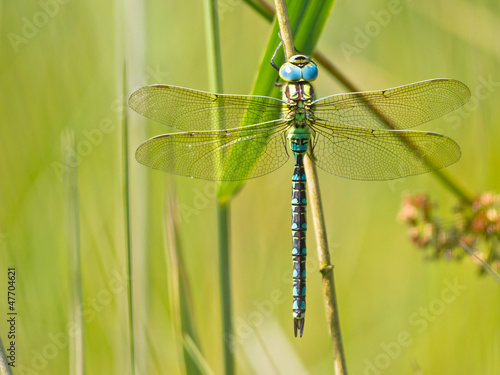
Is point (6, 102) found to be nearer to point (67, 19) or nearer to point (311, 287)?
point (67, 19)

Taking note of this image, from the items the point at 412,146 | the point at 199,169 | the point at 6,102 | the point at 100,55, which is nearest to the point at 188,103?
the point at 199,169

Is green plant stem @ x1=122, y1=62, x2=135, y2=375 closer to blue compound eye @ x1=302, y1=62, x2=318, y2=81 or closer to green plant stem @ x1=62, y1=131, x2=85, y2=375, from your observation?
green plant stem @ x1=62, y1=131, x2=85, y2=375

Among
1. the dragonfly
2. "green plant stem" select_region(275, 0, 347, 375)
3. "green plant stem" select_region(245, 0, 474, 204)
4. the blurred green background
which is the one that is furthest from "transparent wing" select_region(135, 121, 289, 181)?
"green plant stem" select_region(275, 0, 347, 375)

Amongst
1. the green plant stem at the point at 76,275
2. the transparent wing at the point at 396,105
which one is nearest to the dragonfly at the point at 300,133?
the transparent wing at the point at 396,105

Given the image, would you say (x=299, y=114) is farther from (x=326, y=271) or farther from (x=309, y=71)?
(x=326, y=271)

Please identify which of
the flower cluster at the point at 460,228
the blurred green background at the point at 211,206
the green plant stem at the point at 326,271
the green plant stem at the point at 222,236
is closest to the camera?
the green plant stem at the point at 326,271

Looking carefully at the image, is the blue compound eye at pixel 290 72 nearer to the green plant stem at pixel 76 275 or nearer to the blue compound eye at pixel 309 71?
the blue compound eye at pixel 309 71
